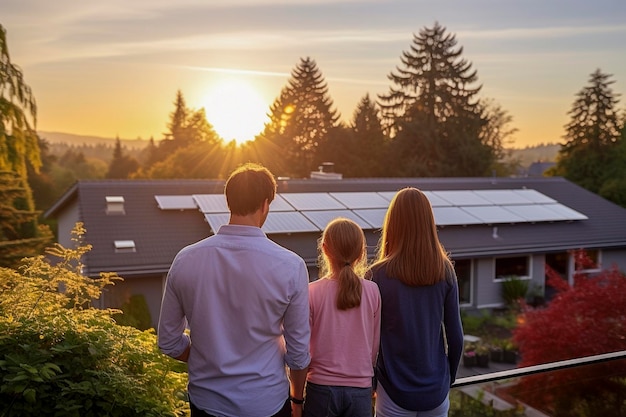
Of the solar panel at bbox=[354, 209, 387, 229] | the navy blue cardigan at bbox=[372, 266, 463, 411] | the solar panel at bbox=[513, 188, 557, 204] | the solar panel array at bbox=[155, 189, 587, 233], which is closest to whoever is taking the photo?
the navy blue cardigan at bbox=[372, 266, 463, 411]

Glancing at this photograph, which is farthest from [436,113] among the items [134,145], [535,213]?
[134,145]

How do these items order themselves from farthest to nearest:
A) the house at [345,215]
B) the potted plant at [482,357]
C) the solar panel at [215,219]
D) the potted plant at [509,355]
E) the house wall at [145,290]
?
the solar panel at [215,219]
the house at [345,215]
the house wall at [145,290]
the potted plant at [509,355]
the potted plant at [482,357]

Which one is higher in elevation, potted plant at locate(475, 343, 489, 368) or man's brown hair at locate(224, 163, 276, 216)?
man's brown hair at locate(224, 163, 276, 216)

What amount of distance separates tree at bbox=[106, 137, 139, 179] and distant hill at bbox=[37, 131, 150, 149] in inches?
47.9

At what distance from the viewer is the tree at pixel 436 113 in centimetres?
3494

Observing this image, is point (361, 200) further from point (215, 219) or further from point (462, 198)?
point (215, 219)

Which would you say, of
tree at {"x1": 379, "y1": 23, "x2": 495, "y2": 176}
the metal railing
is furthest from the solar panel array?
tree at {"x1": 379, "y1": 23, "x2": 495, "y2": 176}

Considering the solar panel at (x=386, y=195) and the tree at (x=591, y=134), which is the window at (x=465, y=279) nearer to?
the solar panel at (x=386, y=195)

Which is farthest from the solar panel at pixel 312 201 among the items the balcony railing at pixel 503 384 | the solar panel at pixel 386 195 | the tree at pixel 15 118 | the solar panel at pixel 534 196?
the balcony railing at pixel 503 384

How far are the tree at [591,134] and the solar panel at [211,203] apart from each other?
26.4 metres

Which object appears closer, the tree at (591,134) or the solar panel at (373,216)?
the solar panel at (373,216)

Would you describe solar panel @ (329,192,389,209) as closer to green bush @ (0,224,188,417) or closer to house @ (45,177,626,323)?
house @ (45,177,626,323)

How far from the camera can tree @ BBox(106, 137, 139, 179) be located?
167 ft

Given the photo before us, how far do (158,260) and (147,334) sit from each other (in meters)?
9.70
